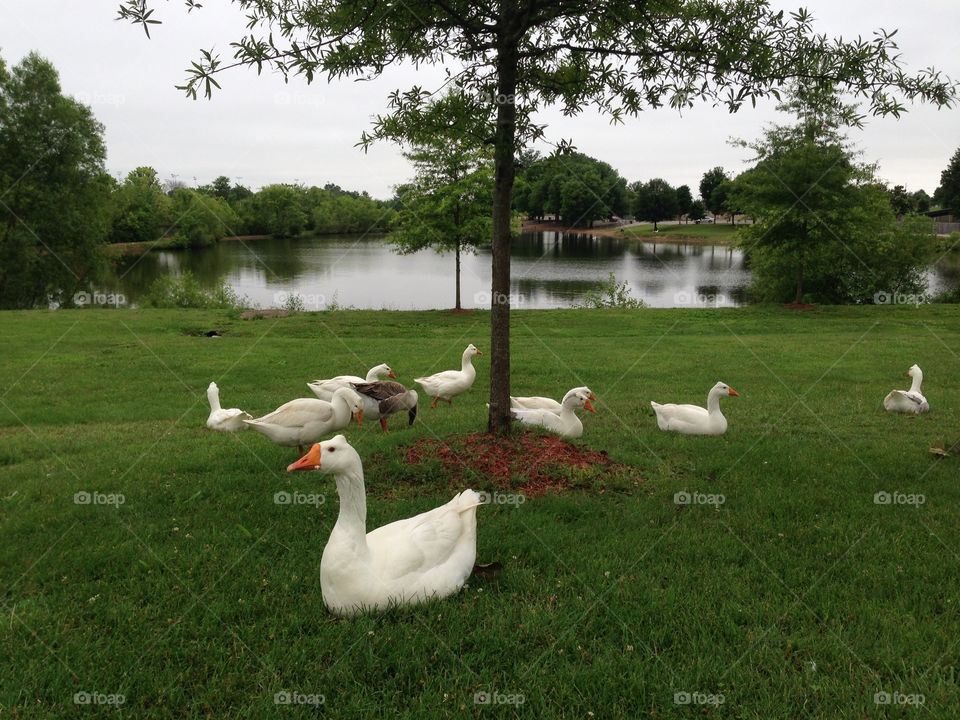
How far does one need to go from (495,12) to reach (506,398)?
448 cm

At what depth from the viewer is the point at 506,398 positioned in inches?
305

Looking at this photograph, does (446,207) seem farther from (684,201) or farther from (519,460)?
(684,201)

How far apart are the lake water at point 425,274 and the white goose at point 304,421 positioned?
21832 mm

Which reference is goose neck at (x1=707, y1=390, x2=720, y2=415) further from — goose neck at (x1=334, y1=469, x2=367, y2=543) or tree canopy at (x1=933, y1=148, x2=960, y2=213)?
tree canopy at (x1=933, y1=148, x2=960, y2=213)

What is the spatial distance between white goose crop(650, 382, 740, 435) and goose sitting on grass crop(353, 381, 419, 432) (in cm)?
414

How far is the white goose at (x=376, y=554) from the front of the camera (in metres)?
4.56

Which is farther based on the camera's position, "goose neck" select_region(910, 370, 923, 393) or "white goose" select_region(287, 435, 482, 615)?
"goose neck" select_region(910, 370, 923, 393)
